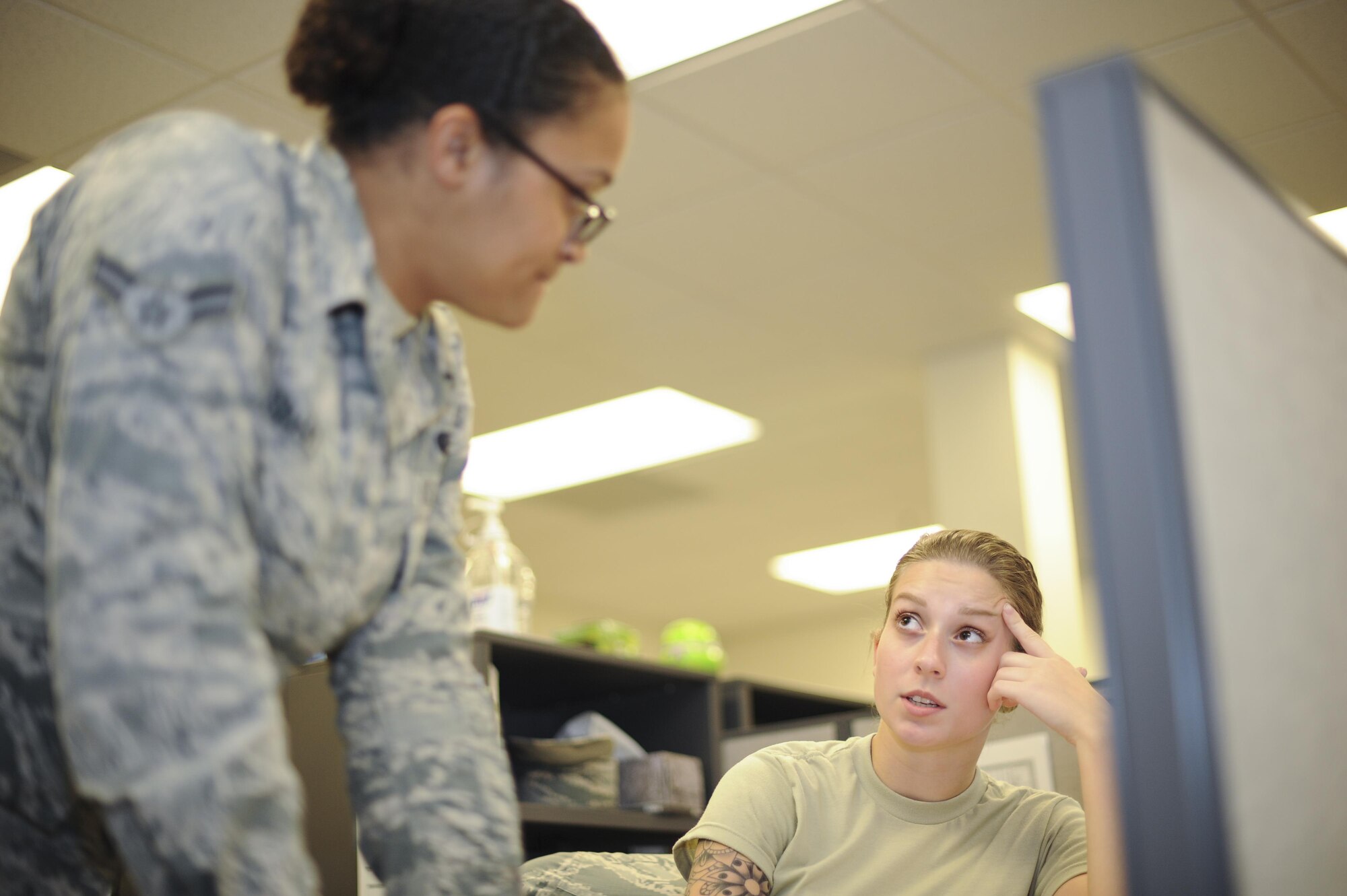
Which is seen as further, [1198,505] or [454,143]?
[454,143]

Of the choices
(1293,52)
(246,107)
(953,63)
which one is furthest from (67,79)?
(1293,52)

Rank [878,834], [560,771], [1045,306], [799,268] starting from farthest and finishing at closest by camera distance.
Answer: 1. [1045,306]
2. [799,268]
3. [560,771]
4. [878,834]

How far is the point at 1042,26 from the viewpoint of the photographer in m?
2.84

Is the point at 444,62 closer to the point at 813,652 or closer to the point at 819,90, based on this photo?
the point at 819,90

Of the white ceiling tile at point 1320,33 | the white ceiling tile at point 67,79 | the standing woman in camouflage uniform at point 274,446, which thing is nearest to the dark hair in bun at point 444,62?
the standing woman in camouflage uniform at point 274,446

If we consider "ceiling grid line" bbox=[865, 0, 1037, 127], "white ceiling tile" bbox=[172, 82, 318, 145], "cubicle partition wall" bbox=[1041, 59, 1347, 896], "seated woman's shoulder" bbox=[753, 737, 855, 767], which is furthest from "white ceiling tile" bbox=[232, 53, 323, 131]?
"cubicle partition wall" bbox=[1041, 59, 1347, 896]

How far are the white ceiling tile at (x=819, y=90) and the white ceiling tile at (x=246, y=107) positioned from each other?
817 millimetres

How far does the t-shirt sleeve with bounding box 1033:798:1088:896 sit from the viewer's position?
4.83 feet

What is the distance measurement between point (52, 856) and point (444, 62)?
0.55 m

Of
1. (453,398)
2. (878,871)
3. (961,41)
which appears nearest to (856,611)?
(961,41)

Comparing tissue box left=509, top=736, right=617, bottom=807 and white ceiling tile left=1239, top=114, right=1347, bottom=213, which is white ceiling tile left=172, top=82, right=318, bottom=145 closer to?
tissue box left=509, top=736, right=617, bottom=807

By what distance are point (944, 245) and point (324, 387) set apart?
3120mm

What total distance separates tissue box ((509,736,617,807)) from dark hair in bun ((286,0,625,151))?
5.70 ft

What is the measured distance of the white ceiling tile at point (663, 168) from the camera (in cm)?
315
